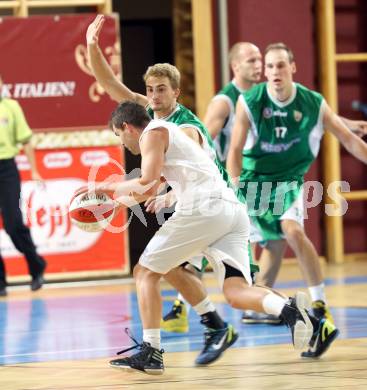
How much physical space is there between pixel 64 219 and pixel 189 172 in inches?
202

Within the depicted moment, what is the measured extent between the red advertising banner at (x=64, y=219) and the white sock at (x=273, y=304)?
5029 millimetres

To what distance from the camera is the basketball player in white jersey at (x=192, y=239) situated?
5527 millimetres

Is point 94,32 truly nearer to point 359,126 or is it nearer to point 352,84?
point 359,126

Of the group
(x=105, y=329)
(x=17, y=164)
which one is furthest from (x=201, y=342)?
(x=17, y=164)

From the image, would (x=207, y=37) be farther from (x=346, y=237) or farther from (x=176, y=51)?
(x=346, y=237)

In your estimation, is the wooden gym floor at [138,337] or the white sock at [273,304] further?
the white sock at [273,304]

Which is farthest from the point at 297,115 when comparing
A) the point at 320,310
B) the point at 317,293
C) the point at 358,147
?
the point at 320,310

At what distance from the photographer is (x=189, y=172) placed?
5.59 m

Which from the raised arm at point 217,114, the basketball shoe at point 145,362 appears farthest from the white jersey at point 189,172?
the raised arm at point 217,114

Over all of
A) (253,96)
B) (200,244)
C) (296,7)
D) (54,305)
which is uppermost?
(296,7)

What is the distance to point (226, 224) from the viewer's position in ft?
18.5

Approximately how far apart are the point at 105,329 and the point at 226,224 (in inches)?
82.4

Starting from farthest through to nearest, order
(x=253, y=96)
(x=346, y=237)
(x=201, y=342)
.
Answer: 1. (x=346, y=237)
2. (x=253, y=96)
3. (x=201, y=342)

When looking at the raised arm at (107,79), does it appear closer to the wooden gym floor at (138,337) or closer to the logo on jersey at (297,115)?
the logo on jersey at (297,115)
